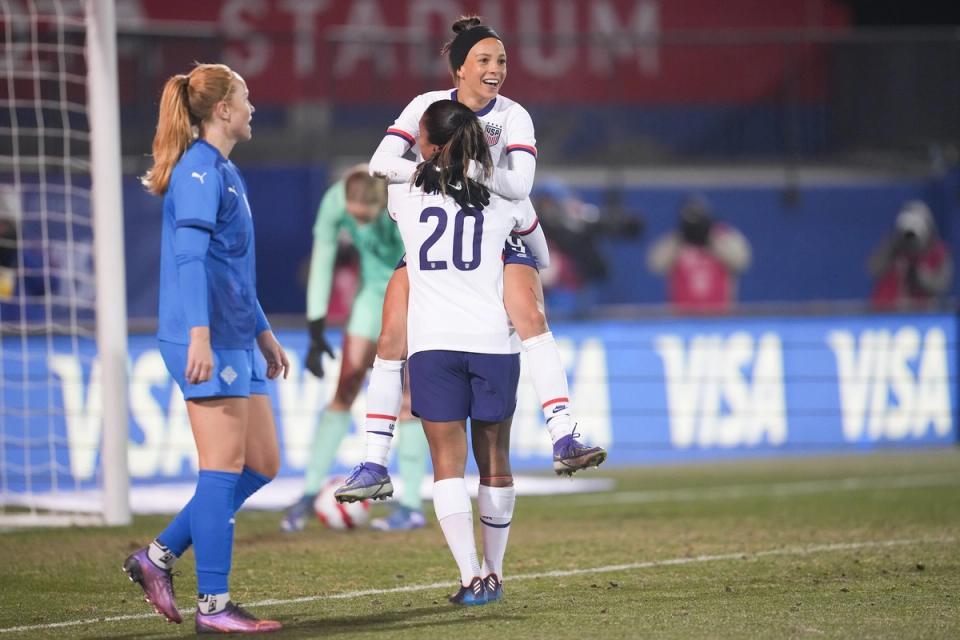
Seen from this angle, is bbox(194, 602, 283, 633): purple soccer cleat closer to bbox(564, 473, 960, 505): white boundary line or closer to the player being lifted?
the player being lifted

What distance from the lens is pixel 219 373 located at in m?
5.77

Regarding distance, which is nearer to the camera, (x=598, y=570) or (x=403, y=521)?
(x=598, y=570)

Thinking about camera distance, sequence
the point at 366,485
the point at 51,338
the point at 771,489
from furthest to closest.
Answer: the point at 51,338 → the point at 771,489 → the point at 366,485

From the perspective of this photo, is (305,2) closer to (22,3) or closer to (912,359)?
(22,3)

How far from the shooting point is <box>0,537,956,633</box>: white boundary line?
6180 mm

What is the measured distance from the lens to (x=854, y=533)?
8.80 meters

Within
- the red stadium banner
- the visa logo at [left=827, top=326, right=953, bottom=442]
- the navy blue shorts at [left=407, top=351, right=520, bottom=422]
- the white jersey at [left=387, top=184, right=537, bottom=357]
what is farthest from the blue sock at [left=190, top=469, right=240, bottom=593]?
the red stadium banner

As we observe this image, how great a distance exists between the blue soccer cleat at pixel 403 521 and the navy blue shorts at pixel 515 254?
3.19m

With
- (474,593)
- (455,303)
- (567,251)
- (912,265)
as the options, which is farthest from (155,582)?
(912,265)

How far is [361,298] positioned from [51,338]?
12.5 ft

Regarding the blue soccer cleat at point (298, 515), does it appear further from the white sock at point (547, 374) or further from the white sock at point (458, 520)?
the white sock at point (547, 374)

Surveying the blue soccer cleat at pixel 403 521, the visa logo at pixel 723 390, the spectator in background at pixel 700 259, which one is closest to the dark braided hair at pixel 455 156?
the blue soccer cleat at pixel 403 521

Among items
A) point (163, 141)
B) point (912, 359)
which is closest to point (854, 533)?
point (163, 141)

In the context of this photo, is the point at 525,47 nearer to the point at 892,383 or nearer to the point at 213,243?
the point at 892,383
